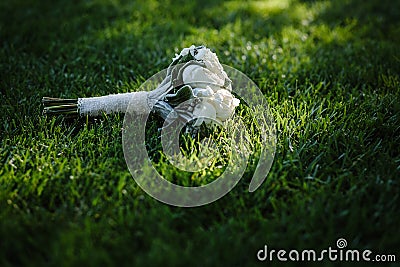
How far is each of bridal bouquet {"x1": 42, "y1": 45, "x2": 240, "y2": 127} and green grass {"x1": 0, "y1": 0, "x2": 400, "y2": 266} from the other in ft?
0.24

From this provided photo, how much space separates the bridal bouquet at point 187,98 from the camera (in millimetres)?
1992

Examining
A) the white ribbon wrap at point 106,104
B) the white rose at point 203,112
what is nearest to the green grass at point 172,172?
the white ribbon wrap at point 106,104

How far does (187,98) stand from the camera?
2.01 metres

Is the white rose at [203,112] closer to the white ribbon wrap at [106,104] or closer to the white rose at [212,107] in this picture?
the white rose at [212,107]

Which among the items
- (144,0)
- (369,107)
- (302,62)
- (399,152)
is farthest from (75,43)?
(399,152)

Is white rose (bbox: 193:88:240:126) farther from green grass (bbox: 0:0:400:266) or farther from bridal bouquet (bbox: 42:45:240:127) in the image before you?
green grass (bbox: 0:0:400:266)

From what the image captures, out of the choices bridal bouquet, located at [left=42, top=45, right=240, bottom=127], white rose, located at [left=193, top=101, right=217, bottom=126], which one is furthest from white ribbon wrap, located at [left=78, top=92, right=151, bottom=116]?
white rose, located at [left=193, top=101, right=217, bottom=126]

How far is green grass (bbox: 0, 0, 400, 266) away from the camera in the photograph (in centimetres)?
152

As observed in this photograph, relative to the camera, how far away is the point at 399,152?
203 centimetres

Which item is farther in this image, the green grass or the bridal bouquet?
the bridal bouquet

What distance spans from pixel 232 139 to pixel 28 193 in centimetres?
88

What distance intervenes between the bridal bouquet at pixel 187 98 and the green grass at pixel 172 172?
2.9 inches

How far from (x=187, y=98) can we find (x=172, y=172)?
0.37 metres

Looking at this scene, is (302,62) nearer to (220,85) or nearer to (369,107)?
(369,107)
